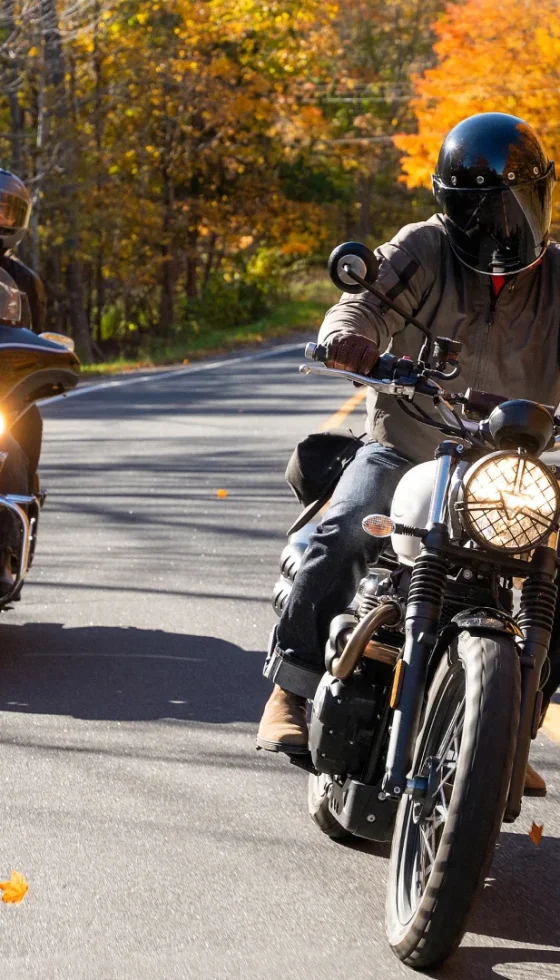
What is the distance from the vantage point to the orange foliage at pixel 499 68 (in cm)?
3522

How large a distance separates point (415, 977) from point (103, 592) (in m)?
4.51

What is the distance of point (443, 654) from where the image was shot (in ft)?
11.7

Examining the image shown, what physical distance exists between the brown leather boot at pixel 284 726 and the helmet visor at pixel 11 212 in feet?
10.4

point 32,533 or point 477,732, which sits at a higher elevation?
point 477,732

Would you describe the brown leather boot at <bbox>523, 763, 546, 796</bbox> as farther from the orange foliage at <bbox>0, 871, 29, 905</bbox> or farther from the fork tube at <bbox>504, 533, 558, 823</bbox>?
the orange foliage at <bbox>0, 871, 29, 905</bbox>

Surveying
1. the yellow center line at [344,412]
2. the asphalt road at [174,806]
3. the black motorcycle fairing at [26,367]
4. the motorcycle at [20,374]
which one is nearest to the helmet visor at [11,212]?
the motorcycle at [20,374]

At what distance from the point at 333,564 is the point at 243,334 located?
33.2 m

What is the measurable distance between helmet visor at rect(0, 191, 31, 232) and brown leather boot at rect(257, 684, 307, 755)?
3.17 meters

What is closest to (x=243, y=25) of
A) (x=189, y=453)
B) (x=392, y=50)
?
(x=392, y=50)

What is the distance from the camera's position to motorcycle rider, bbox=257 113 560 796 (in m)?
4.10

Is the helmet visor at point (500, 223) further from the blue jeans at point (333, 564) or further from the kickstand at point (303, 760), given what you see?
the kickstand at point (303, 760)

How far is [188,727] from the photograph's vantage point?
5.45 m

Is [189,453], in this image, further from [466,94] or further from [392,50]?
[392,50]

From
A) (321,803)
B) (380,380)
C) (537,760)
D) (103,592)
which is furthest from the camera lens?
(103,592)
